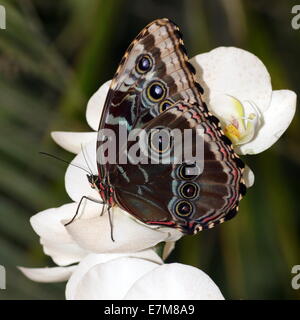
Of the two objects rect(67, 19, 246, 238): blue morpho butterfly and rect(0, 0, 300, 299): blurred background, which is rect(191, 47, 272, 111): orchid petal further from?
A: rect(0, 0, 300, 299): blurred background

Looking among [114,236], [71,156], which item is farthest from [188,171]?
[71,156]

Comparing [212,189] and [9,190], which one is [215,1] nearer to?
[9,190]

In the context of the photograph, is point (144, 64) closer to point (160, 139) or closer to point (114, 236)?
point (160, 139)

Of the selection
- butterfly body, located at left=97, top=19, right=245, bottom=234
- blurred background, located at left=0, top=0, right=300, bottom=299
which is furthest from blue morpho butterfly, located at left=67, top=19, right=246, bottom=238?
blurred background, located at left=0, top=0, right=300, bottom=299

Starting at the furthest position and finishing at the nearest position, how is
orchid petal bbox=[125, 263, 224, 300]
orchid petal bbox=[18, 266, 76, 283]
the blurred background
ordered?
the blurred background < orchid petal bbox=[18, 266, 76, 283] < orchid petal bbox=[125, 263, 224, 300]
